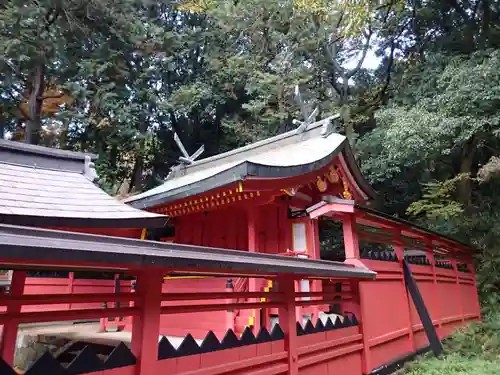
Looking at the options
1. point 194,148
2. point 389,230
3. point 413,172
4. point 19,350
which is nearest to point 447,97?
point 413,172

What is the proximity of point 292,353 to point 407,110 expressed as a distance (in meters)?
12.2

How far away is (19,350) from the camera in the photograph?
27.7ft

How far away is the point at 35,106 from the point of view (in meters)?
14.5

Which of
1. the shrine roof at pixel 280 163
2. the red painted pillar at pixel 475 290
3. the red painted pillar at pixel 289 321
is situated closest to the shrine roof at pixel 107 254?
the red painted pillar at pixel 289 321

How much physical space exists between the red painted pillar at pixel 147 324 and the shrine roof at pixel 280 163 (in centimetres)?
385

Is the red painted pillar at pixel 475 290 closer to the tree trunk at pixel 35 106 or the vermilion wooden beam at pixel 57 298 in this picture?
the vermilion wooden beam at pixel 57 298

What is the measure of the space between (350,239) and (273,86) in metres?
11.3

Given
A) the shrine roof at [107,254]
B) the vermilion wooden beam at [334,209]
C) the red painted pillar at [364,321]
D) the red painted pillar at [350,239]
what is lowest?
the red painted pillar at [364,321]

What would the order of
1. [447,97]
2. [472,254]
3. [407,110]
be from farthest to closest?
[407,110]
[447,97]
[472,254]

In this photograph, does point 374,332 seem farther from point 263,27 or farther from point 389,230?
point 263,27

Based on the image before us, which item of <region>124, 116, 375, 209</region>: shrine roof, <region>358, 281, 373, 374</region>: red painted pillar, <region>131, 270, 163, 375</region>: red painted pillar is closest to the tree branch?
<region>124, 116, 375, 209</region>: shrine roof

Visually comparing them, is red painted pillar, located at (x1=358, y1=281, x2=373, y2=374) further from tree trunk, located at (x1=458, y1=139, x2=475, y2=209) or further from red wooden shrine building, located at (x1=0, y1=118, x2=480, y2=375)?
tree trunk, located at (x1=458, y1=139, x2=475, y2=209)

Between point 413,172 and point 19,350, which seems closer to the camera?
point 19,350

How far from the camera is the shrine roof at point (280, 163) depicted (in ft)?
22.1
